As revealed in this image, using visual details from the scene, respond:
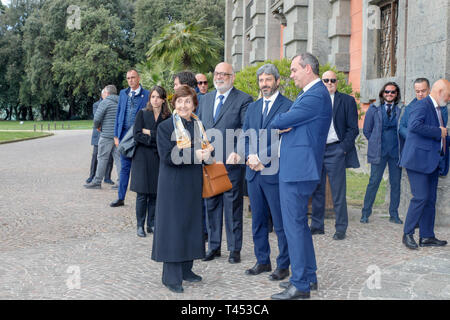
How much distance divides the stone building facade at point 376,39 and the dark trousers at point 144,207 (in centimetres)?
374

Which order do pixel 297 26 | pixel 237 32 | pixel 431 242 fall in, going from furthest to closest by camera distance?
pixel 237 32 → pixel 297 26 → pixel 431 242

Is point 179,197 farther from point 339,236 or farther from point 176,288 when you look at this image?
point 339,236

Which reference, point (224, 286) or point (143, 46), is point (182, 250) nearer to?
point (224, 286)

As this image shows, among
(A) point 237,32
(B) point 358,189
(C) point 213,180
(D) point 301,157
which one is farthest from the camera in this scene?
(A) point 237,32

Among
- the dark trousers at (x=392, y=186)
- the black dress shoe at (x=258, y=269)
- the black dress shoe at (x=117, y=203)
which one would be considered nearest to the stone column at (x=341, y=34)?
the dark trousers at (x=392, y=186)

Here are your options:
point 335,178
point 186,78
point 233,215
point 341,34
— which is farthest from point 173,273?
point 341,34

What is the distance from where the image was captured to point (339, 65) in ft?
45.5

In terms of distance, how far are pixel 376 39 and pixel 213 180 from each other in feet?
28.7


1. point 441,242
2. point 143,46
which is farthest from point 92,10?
point 441,242

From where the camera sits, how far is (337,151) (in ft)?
23.2

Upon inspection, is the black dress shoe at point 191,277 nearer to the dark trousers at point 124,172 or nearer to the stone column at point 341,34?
the dark trousers at point 124,172

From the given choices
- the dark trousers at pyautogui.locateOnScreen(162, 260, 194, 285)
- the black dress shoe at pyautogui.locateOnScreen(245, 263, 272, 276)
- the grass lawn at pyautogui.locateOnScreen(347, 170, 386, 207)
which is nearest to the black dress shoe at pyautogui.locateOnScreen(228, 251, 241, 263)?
the black dress shoe at pyautogui.locateOnScreen(245, 263, 272, 276)

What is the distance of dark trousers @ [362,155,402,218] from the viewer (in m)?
7.87

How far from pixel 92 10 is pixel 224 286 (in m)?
56.5
